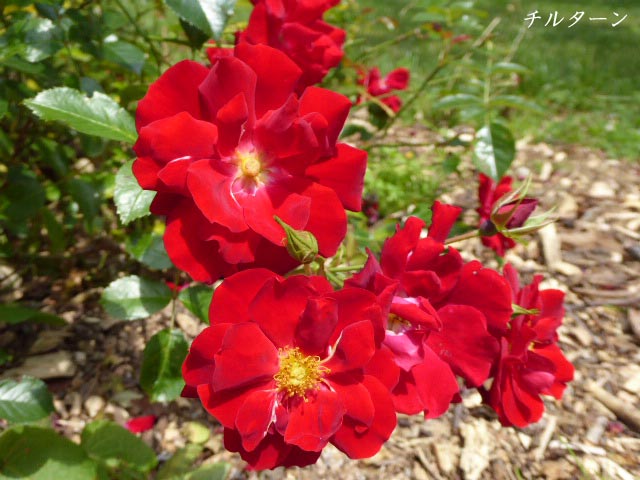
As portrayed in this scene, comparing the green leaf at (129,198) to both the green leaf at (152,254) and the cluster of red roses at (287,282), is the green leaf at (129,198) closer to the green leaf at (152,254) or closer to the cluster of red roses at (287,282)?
the cluster of red roses at (287,282)

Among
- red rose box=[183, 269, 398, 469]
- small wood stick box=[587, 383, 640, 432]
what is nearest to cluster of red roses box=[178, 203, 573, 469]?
red rose box=[183, 269, 398, 469]

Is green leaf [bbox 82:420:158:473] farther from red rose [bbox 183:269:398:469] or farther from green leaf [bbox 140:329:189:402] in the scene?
red rose [bbox 183:269:398:469]

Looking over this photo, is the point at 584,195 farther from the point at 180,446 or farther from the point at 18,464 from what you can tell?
the point at 18,464

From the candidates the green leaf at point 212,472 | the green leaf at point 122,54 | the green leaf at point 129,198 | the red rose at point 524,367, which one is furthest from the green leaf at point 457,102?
the green leaf at point 212,472

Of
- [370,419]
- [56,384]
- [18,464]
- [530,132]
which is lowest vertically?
[530,132]

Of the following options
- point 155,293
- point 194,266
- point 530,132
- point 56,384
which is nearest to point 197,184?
point 194,266
